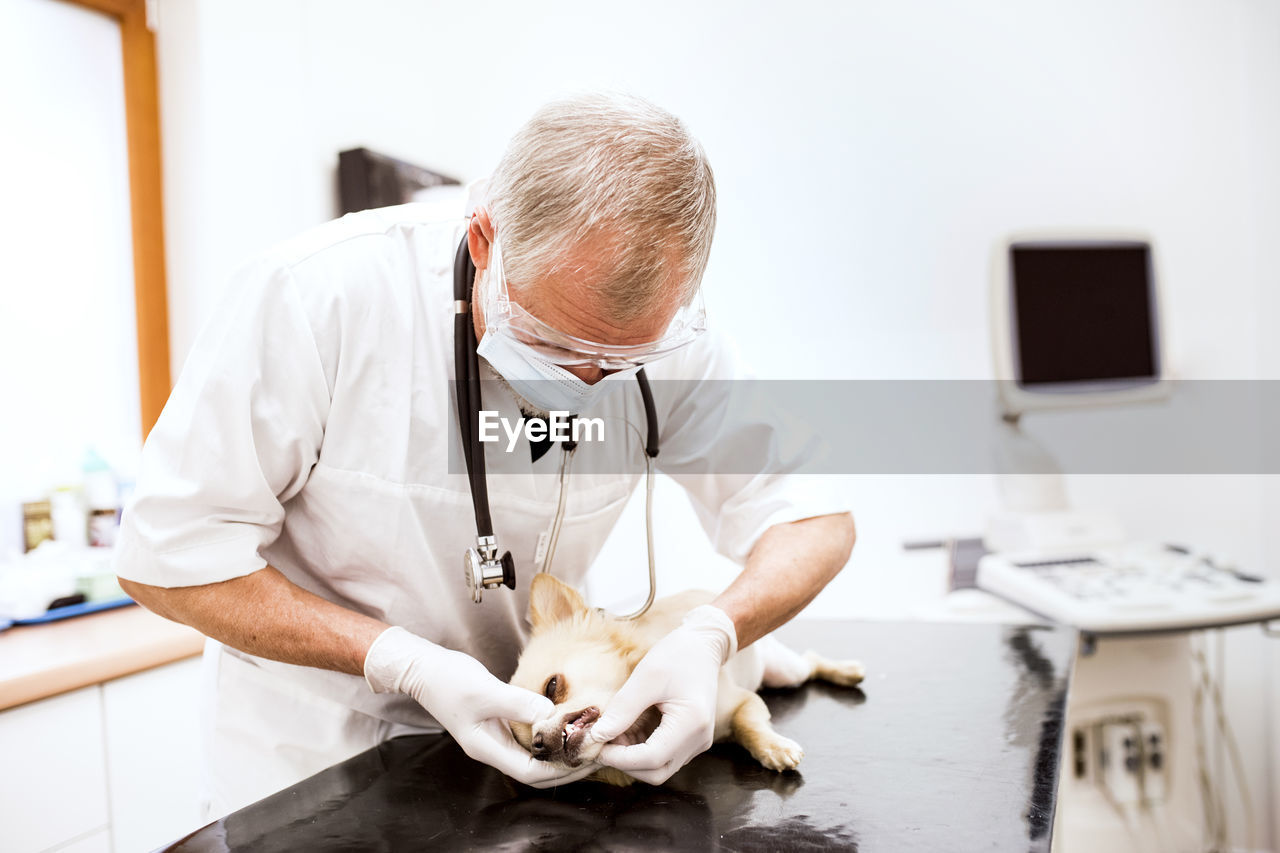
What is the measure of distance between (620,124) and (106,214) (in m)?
2.02

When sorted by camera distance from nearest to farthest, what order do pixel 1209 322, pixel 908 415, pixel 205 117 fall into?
pixel 205 117 < pixel 1209 322 < pixel 908 415

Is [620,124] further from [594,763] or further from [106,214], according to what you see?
[106,214]

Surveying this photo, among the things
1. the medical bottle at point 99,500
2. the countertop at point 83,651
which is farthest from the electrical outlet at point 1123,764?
the medical bottle at point 99,500

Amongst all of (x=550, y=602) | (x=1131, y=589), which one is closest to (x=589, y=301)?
(x=550, y=602)

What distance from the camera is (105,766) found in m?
1.68

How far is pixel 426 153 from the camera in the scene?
2980 millimetres

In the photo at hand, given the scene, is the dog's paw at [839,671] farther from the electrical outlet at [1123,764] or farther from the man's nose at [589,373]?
the electrical outlet at [1123,764]

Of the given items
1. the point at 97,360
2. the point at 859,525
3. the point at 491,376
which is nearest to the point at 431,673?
the point at 491,376

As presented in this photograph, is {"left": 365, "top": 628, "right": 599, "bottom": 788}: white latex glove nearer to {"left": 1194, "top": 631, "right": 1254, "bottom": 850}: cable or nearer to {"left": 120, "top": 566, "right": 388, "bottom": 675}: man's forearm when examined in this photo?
{"left": 120, "top": 566, "right": 388, "bottom": 675}: man's forearm

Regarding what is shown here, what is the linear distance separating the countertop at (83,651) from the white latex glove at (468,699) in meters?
0.96

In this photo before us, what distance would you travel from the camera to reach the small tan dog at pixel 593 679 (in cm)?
97

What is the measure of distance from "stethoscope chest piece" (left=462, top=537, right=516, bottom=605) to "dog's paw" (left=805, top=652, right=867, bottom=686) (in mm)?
623

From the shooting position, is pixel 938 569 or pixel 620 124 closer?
pixel 620 124

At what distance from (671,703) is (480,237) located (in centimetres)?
63
